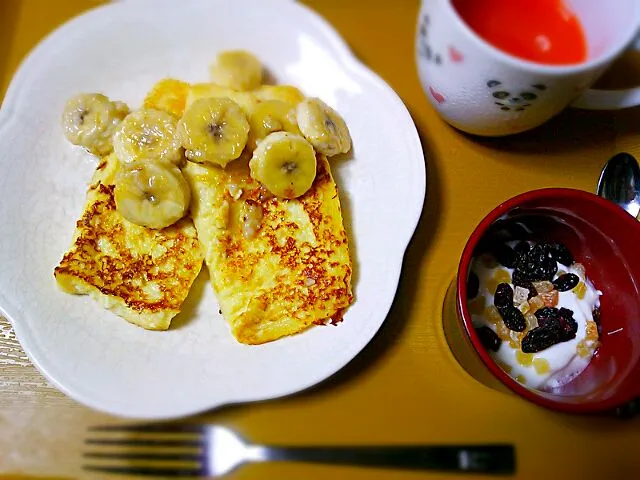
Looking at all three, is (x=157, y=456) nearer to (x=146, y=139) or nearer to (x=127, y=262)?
(x=127, y=262)

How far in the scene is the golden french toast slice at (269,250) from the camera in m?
1.26

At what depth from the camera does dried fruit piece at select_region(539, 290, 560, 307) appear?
1281 mm

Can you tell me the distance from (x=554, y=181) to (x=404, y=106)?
1.35ft

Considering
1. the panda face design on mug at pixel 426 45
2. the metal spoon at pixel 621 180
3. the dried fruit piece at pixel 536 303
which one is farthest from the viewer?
the metal spoon at pixel 621 180

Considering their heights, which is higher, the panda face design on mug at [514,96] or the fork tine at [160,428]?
the panda face design on mug at [514,96]

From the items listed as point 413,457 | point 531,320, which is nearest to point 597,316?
point 531,320

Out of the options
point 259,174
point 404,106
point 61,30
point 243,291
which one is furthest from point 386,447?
point 61,30

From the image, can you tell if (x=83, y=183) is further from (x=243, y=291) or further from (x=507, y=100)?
(x=507, y=100)

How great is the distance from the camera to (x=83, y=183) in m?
1.37

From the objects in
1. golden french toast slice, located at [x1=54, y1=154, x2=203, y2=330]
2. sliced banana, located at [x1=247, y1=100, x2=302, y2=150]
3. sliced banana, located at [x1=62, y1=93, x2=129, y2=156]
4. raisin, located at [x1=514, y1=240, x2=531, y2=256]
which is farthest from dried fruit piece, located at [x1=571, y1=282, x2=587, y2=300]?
sliced banana, located at [x1=62, y1=93, x2=129, y2=156]

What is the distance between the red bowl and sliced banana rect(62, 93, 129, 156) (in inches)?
31.2

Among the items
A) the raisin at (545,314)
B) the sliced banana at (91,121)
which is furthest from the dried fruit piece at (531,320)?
the sliced banana at (91,121)

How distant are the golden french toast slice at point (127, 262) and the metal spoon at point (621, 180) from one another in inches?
37.4

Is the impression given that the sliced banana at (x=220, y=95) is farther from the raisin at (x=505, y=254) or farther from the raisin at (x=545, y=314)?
the raisin at (x=545, y=314)
